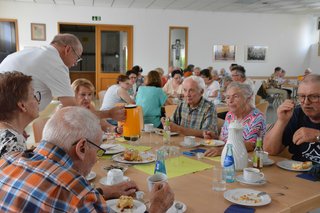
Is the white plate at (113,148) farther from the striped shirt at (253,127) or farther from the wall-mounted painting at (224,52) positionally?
the wall-mounted painting at (224,52)

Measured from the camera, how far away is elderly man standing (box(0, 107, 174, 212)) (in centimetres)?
93

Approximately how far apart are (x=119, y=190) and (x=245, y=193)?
612mm

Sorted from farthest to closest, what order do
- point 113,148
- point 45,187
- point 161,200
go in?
1. point 113,148
2. point 161,200
3. point 45,187

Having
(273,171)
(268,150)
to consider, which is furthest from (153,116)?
(273,171)

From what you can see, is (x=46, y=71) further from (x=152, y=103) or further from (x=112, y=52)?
(x=112, y=52)

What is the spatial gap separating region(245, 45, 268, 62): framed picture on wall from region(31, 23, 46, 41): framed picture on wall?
23.5ft

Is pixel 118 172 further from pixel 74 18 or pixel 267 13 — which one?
pixel 267 13

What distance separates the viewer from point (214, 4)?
9938 mm

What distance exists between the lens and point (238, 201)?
1.45 meters

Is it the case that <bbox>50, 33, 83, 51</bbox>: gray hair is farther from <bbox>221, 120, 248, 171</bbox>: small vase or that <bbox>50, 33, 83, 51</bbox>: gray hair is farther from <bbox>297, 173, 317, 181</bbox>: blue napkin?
<bbox>297, 173, 317, 181</bbox>: blue napkin

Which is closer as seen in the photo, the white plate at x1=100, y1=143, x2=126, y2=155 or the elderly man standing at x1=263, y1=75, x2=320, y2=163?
the elderly man standing at x1=263, y1=75, x2=320, y2=163

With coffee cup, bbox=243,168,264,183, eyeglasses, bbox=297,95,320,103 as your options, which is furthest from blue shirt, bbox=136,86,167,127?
coffee cup, bbox=243,168,264,183

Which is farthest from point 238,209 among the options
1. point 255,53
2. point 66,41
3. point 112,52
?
point 255,53

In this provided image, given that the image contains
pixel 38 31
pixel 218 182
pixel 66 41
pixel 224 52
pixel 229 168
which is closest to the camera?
pixel 218 182
